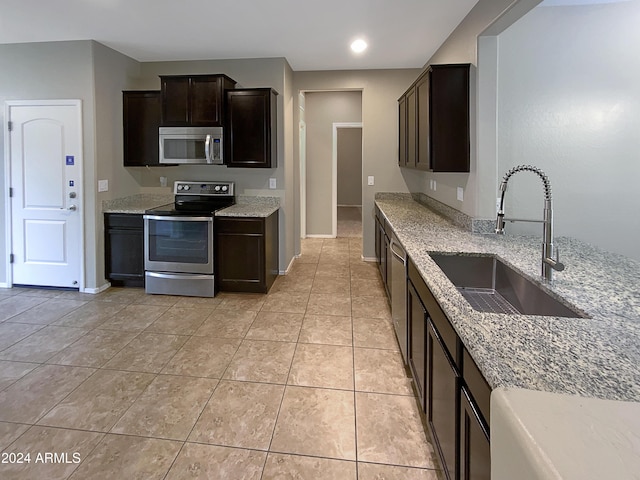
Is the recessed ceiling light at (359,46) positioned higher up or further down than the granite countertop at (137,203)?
higher up

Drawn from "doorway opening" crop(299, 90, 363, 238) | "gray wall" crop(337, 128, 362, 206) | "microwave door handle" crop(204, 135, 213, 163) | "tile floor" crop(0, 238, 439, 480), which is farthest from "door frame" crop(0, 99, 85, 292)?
"gray wall" crop(337, 128, 362, 206)

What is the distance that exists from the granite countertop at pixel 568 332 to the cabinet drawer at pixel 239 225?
2.25 metres

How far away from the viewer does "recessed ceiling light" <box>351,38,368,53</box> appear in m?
4.21

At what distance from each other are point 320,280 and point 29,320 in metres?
2.98

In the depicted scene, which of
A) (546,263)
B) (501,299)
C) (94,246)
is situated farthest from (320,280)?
(546,263)

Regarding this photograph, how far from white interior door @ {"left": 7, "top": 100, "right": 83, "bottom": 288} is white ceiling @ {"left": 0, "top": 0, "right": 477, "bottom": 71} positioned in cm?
80

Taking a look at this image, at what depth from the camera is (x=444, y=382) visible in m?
1.61

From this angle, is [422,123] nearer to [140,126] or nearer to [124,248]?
[140,126]

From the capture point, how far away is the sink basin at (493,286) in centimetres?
186

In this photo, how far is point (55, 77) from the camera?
427 centimetres

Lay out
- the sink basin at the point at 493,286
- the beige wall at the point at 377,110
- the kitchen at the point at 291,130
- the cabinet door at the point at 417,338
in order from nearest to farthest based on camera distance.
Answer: the sink basin at the point at 493,286
the cabinet door at the point at 417,338
the kitchen at the point at 291,130
the beige wall at the point at 377,110

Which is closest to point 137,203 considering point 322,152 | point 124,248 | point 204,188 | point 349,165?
point 124,248

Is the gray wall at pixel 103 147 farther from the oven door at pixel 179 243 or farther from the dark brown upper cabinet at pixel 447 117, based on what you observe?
the dark brown upper cabinet at pixel 447 117

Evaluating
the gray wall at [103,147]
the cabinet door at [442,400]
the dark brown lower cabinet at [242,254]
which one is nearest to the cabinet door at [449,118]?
the cabinet door at [442,400]
